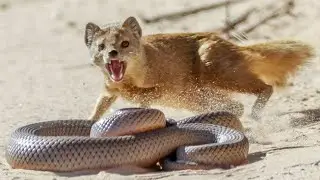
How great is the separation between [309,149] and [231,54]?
2573mm

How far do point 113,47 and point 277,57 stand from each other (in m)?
1.98

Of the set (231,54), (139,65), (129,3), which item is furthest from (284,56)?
(129,3)

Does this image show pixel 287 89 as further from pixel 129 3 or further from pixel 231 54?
pixel 129 3

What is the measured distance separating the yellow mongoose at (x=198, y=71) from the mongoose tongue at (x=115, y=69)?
0.22 m

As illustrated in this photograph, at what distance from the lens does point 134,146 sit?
732 centimetres

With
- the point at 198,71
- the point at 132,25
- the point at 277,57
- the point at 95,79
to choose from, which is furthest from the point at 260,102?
the point at 95,79

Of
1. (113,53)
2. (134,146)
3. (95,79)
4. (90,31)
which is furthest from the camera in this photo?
(95,79)

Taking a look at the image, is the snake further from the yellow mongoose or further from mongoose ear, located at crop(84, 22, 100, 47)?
the yellow mongoose

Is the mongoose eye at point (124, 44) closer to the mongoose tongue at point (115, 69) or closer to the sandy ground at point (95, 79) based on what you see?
the mongoose tongue at point (115, 69)

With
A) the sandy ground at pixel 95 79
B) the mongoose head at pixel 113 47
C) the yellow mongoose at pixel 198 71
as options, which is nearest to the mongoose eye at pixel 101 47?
the mongoose head at pixel 113 47

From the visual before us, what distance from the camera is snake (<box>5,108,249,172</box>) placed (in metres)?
7.27

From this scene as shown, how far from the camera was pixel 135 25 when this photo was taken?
9406mm

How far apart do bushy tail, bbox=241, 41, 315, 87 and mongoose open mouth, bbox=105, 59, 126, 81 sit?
1.52m

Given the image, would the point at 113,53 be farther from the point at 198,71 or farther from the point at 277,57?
the point at 277,57
